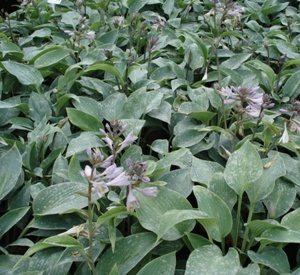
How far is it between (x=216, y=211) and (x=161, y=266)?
0.25 m

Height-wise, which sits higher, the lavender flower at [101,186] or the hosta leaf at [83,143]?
the lavender flower at [101,186]

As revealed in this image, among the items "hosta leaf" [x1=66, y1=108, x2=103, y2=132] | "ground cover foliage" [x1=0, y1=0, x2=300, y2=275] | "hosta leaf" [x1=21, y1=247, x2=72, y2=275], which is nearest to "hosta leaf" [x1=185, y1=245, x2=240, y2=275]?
"ground cover foliage" [x1=0, y1=0, x2=300, y2=275]

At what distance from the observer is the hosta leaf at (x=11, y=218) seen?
Answer: 149 centimetres

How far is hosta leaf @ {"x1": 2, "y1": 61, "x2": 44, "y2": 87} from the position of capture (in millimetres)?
2205

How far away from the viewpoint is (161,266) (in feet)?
4.16

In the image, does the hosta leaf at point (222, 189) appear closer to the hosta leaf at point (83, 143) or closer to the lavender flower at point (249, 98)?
the lavender flower at point (249, 98)

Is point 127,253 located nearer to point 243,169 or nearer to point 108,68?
point 243,169

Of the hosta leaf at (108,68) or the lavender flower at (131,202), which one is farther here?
the hosta leaf at (108,68)

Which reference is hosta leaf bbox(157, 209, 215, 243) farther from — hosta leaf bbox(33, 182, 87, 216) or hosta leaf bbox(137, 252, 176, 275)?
hosta leaf bbox(33, 182, 87, 216)

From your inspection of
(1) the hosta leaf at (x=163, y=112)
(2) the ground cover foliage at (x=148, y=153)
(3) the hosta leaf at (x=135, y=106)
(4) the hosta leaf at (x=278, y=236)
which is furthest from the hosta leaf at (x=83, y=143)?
(4) the hosta leaf at (x=278, y=236)

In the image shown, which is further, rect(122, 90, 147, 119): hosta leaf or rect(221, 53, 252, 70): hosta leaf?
rect(221, 53, 252, 70): hosta leaf

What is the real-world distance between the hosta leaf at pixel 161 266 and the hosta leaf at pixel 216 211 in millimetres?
164

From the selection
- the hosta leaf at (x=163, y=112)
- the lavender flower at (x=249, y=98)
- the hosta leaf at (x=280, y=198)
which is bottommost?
the hosta leaf at (x=163, y=112)

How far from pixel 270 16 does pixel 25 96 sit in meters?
2.09
